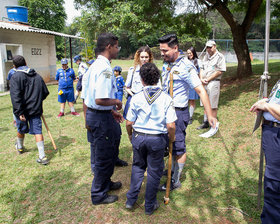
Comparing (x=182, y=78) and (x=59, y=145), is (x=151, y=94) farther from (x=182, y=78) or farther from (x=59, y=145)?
(x=59, y=145)

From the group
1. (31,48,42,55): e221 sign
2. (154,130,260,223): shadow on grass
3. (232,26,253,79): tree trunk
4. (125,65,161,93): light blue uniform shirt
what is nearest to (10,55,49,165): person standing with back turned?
(125,65,161,93): light blue uniform shirt

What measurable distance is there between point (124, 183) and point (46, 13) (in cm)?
3570

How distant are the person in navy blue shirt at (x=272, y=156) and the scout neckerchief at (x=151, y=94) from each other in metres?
1.04

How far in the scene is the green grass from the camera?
119 inches

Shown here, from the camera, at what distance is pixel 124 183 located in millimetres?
3779

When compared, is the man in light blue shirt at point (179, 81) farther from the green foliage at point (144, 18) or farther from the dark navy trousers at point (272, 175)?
the green foliage at point (144, 18)

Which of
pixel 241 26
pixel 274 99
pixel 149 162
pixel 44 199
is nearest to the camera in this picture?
pixel 274 99

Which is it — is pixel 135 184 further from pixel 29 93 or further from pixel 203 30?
pixel 203 30

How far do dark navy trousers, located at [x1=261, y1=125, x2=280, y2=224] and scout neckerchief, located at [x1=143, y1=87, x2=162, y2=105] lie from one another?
1.15 metres

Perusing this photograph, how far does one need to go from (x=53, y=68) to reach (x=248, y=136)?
A: 14989mm

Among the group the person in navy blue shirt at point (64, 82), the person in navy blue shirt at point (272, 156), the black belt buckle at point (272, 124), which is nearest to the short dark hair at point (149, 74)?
the person in navy blue shirt at point (272, 156)

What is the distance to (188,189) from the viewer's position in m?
3.56

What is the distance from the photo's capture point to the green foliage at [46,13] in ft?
106

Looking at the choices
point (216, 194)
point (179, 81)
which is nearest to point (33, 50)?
Answer: point (179, 81)
